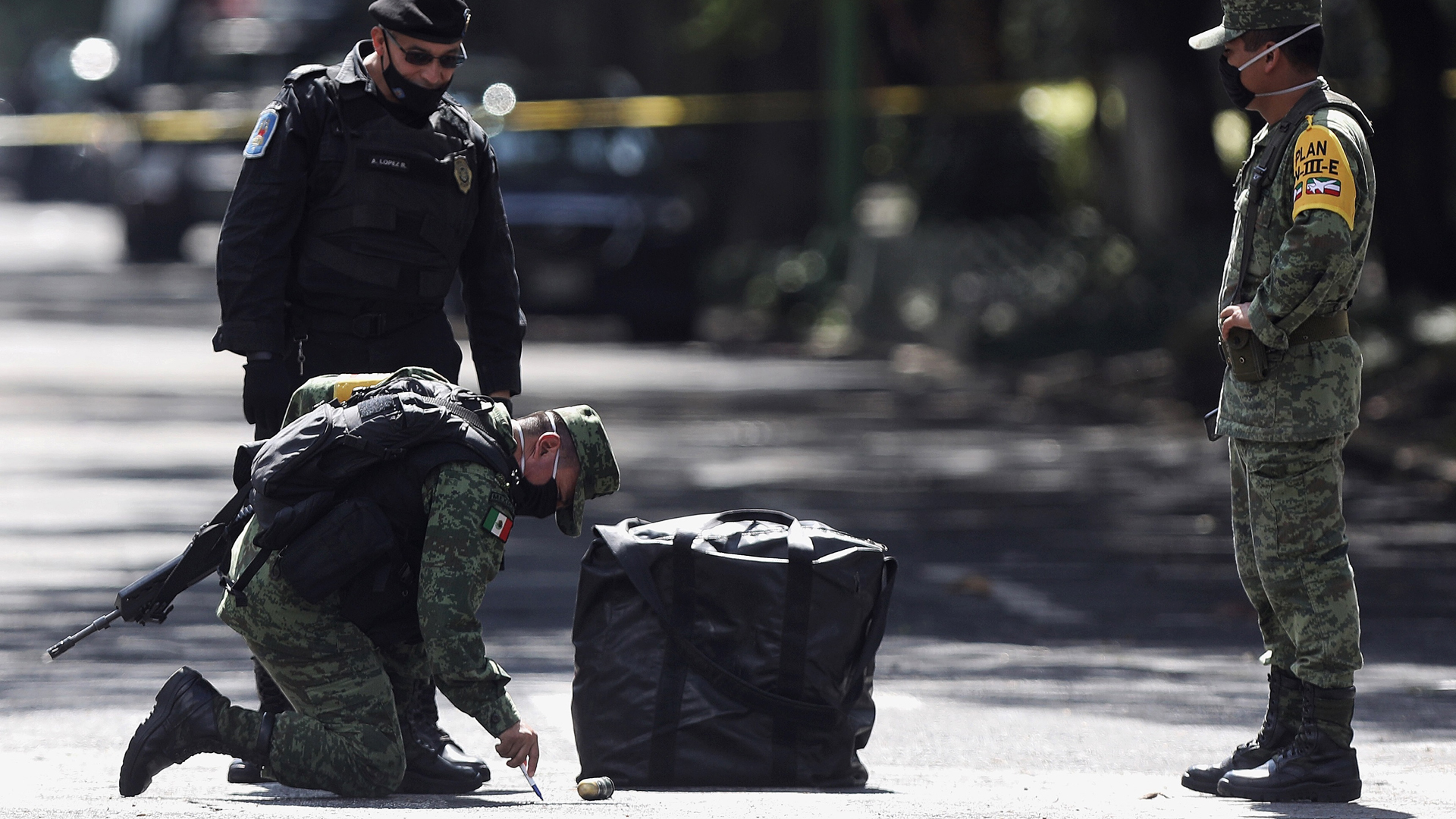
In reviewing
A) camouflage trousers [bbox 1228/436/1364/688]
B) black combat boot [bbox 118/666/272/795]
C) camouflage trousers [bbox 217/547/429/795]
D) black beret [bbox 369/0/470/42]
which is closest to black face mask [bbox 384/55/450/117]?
black beret [bbox 369/0/470/42]

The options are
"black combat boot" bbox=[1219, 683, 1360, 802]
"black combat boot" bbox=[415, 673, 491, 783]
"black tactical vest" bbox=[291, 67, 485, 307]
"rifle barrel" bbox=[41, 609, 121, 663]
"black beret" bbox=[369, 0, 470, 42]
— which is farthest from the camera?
"black tactical vest" bbox=[291, 67, 485, 307]

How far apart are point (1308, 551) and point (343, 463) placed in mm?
2213

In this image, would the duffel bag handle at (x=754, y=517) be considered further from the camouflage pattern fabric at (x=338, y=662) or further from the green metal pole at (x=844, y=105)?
the green metal pole at (x=844, y=105)

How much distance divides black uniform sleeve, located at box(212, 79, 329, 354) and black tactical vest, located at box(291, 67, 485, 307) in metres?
0.07

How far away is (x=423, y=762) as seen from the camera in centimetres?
593

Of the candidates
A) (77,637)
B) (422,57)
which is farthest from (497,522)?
(422,57)

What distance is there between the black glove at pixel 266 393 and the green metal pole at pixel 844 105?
1762 cm

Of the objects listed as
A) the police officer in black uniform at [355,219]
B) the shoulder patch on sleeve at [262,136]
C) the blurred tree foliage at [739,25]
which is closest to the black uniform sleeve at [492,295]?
the police officer in black uniform at [355,219]

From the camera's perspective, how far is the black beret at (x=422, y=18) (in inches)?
241

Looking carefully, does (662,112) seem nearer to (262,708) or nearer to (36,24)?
(262,708)

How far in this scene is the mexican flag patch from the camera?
532cm

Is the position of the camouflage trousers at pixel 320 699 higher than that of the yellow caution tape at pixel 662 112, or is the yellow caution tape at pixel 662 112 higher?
the yellow caution tape at pixel 662 112

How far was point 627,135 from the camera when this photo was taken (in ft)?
76.3

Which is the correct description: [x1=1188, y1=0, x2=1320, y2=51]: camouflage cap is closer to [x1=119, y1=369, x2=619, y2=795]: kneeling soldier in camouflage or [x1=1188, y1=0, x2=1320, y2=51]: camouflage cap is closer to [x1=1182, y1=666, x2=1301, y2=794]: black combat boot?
[x1=1182, y1=666, x2=1301, y2=794]: black combat boot
